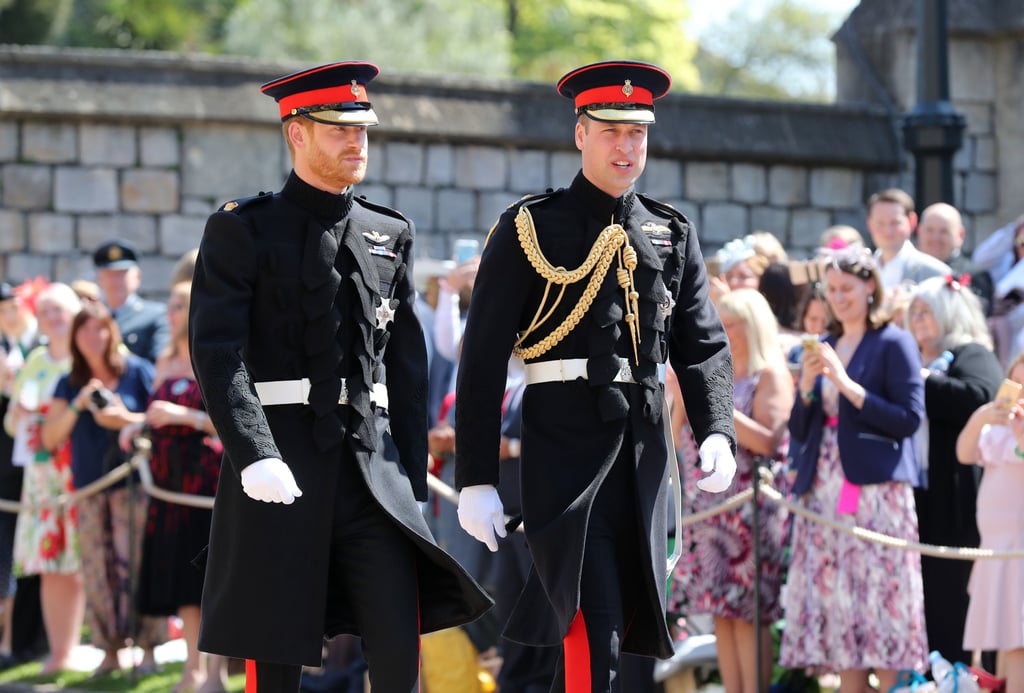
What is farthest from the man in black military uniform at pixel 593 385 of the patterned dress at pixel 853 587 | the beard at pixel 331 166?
the patterned dress at pixel 853 587

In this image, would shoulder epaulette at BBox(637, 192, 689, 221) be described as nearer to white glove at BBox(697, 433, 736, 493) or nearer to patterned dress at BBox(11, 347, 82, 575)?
white glove at BBox(697, 433, 736, 493)

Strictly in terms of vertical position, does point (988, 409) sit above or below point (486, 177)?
below

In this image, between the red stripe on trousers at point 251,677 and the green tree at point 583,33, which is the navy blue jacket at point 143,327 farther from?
the green tree at point 583,33

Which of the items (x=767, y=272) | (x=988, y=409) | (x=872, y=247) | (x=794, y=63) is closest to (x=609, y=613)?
(x=988, y=409)

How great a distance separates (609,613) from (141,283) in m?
7.44

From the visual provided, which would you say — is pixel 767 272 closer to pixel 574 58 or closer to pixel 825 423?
pixel 825 423

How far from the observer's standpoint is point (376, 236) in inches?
180

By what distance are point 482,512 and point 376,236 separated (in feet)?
2.57

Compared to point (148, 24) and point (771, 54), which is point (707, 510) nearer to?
point (148, 24)

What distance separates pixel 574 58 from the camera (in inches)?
1345

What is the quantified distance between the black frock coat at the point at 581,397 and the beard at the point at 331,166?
1.34 ft

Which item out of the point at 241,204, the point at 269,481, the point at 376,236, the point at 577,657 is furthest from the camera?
the point at 376,236

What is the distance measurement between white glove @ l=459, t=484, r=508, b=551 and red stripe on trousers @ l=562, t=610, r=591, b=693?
0.29 metres

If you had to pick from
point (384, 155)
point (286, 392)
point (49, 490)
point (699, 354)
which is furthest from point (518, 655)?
point (384, 155)
